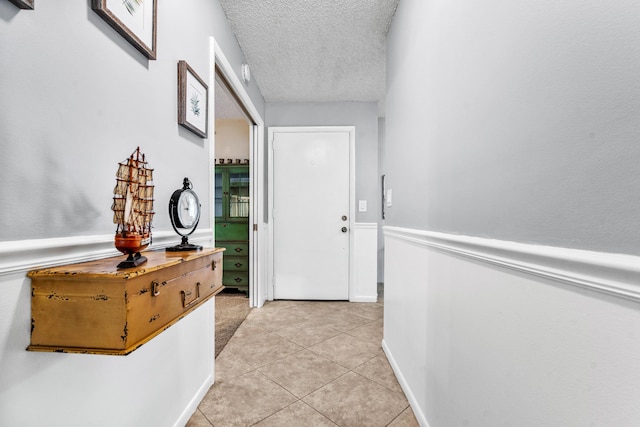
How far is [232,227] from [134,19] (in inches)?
112

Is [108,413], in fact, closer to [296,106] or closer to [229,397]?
[229,397]

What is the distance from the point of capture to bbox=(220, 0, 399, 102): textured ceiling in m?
1.86

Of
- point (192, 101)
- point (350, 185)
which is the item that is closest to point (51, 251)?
point (192, 101)

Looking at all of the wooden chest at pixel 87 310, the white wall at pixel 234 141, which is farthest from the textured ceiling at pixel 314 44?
the wooden chest at pixel 87 310

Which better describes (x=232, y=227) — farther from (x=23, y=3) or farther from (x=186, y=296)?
(x=23, y=3)

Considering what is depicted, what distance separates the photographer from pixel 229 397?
1.57 m

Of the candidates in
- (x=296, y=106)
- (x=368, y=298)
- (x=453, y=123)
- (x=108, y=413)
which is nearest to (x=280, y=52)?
(x=296, y=106)

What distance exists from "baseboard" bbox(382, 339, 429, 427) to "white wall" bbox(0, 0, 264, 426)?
116cm

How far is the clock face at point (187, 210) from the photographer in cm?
107

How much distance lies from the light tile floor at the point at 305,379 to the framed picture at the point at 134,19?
1.70 meters

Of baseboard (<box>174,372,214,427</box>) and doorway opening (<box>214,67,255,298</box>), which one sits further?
doorway opening (<box>214,67,255,298</box>)

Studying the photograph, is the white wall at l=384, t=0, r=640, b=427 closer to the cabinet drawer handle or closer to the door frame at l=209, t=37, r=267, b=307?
the cabinet drawer handle

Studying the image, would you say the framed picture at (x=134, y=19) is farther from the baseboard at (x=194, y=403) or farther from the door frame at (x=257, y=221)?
the door frame at (x=257, y=221)

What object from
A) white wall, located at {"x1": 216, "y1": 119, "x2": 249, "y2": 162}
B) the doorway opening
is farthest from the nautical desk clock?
white wall, located at {"x1": 216, "y1": 119, "x2": 249, "y2": 162}
